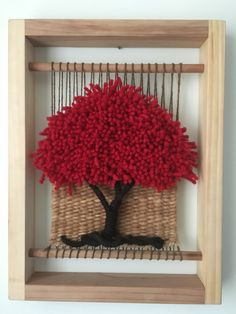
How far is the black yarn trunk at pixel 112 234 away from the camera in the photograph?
64cm

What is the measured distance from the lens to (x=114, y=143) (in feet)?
1.98

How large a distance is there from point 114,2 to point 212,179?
14.8 inches

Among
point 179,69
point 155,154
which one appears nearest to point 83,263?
point 155,154

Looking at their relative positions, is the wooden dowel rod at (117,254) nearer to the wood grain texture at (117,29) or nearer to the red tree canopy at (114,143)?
the red tree canopy at (114,143)

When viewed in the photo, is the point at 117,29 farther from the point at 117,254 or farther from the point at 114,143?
the point at 117,254

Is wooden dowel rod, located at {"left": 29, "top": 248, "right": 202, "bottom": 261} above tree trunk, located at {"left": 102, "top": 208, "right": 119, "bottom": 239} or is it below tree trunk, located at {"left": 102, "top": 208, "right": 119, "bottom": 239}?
below

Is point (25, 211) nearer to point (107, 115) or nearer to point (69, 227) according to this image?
point (69, 227)

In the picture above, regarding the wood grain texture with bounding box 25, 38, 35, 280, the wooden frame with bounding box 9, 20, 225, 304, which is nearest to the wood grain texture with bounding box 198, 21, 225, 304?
the wooden frame with bounding box 9, 20, 225, 304

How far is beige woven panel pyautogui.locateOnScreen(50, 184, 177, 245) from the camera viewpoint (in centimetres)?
67

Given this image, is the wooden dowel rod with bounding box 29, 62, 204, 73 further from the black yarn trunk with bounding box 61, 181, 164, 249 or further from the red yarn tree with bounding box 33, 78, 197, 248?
the black yarn trunk with bounding box 61, 181, 164, 249

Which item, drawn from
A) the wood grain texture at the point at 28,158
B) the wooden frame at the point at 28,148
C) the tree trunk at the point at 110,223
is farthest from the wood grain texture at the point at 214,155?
the wood grain texture at the point at 28,158

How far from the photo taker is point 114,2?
2.24ft

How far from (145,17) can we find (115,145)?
0.85ft

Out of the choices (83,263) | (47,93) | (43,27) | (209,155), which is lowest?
(83,263)
